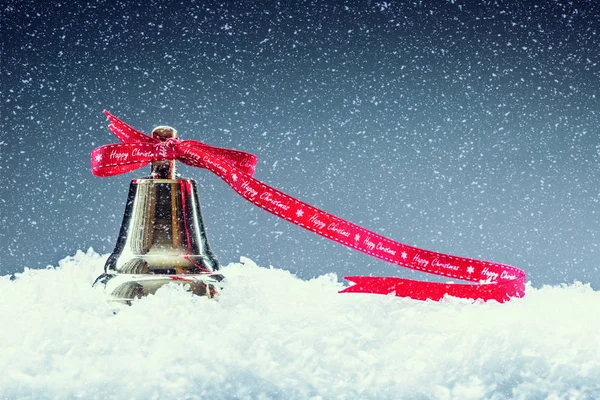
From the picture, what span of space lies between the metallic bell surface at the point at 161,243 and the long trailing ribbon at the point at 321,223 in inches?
0.7

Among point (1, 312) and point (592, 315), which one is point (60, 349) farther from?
point (592, 315)

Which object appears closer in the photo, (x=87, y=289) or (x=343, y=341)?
(x=343, y=341)

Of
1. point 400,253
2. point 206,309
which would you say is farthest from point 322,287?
point 206,309

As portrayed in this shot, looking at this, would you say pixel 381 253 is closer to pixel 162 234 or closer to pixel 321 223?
pixel 321 223

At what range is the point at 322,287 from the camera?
2.41 feet

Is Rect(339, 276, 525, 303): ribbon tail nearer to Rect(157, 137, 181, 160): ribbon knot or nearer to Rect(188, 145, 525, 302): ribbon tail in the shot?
Rect(188, 145, 525, 302): ribbon tail

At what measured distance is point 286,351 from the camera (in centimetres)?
49

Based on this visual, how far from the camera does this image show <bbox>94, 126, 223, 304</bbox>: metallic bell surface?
574mm

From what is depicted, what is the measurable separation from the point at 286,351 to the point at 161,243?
0.52ft

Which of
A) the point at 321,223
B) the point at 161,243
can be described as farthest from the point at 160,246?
the point at 321,223

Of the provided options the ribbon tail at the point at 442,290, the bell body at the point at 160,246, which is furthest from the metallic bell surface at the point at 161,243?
the ribbon tail at the point at 442,290

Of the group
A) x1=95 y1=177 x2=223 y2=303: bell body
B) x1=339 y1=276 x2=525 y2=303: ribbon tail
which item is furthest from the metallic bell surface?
Result: x1=339 y1=276 x2=525 y2=303: ribbon tail

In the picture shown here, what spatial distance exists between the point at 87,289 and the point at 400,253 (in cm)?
26

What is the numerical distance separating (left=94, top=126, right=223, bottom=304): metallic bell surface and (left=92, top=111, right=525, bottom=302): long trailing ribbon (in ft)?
0.06
